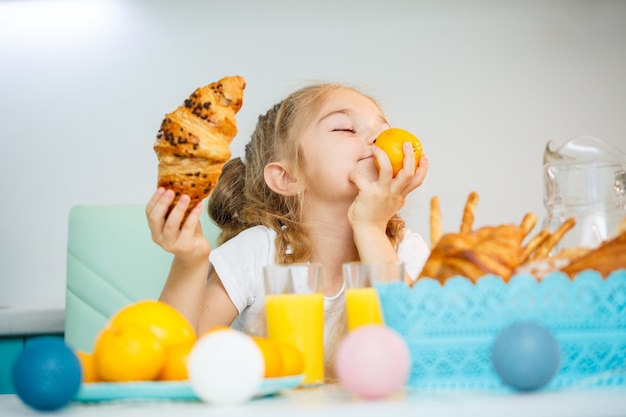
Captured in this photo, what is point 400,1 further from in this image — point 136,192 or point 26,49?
point 26,49

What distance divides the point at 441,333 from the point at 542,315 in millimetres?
96

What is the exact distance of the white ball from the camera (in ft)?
2.12

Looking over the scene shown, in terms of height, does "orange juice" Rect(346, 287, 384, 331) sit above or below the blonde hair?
below

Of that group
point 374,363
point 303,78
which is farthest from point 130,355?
point 303,78

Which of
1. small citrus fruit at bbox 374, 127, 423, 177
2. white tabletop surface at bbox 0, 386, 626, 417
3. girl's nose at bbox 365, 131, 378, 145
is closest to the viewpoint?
white tabletop surface at bbox 0, 386, 626, 417

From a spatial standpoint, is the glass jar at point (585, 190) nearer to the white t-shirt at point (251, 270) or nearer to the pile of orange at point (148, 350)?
the pile of orange at point (148, 350)

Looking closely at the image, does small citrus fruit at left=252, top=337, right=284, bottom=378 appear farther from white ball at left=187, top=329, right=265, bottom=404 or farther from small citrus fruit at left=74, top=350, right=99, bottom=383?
small citrus fruit at left=74, top=350, right=99, bottom=383

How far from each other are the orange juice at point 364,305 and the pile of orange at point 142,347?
206mm

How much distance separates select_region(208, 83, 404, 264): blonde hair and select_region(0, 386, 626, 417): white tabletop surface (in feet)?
3.05

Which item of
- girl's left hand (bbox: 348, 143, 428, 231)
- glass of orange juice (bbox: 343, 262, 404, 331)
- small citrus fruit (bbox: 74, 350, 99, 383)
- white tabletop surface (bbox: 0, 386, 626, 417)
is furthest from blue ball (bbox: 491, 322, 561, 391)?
girl's left hand (bbox: 348, 143, 428, 231)

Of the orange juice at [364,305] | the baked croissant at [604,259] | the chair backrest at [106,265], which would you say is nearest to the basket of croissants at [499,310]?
the baked croissant at [604,259]

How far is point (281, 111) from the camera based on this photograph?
1.82 metres

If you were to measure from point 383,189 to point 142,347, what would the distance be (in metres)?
0.79

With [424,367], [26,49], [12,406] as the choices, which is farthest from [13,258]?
[424,367]
